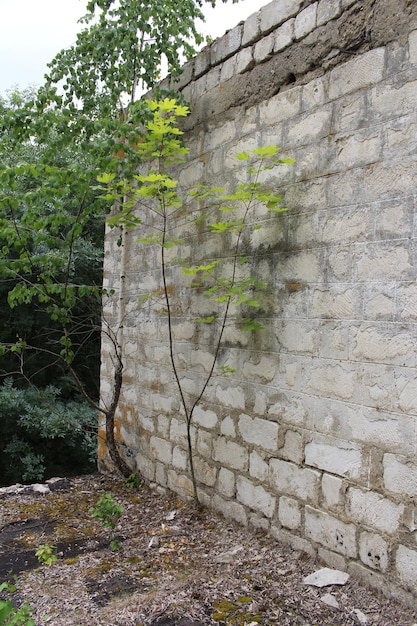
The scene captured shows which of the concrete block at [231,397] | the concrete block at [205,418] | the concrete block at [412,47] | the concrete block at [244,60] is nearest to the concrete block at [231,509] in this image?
the concrete block at [205,418]

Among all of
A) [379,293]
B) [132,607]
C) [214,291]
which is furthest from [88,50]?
[132,607]

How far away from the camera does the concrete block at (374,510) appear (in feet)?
7.20

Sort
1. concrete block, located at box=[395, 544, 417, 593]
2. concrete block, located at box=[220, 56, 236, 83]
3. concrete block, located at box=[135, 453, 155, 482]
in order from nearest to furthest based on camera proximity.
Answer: concrete block, located at box=[395, 544, 417, 593]
concrete block, located at box=[220, 56, 236, 83]
concrete block, located at box=[135, 453, 155, 482]

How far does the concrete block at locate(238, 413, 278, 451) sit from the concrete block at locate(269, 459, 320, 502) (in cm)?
10

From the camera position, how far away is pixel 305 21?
8.99ft

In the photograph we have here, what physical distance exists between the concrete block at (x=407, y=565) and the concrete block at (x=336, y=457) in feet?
1.12

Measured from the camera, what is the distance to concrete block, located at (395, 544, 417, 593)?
6.91 feet

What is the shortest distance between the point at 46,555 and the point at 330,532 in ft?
4.78

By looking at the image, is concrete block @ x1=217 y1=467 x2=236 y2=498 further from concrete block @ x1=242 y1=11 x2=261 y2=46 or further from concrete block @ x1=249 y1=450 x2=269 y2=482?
concrete block @ x1=242 y1=11 x2=261 y2=46

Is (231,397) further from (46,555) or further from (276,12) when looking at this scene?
(276,12)

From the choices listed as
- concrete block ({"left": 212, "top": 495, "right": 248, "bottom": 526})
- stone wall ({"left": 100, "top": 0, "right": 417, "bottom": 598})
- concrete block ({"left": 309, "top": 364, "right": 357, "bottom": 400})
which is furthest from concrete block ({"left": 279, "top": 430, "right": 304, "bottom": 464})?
concrete block ({"left": 212, "top": 495, "right": 248, "bottom": 526})

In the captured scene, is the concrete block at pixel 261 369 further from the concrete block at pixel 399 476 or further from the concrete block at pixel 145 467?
the concrete block at pixel 145 467

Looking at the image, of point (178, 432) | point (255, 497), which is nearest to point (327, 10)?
point (255, 497)

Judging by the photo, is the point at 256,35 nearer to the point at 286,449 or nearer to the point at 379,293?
the point at 379,293
